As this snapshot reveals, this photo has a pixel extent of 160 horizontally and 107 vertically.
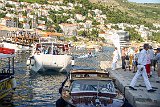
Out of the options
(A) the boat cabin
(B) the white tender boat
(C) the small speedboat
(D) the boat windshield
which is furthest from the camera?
(A) the boat cabin

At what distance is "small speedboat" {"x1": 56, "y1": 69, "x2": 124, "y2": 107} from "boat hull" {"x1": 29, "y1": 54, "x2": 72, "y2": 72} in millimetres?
20528

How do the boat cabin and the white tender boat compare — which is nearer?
the white tender boat

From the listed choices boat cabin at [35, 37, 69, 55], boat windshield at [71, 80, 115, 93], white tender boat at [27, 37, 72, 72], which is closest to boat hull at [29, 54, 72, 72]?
white tender boat at [27, 37, 72, 72]

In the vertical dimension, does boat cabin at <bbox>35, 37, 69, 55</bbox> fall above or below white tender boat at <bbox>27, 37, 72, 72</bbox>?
above

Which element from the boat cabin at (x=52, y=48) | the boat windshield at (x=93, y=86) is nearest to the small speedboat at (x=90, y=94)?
the boat windshield at (x=93, y=86)

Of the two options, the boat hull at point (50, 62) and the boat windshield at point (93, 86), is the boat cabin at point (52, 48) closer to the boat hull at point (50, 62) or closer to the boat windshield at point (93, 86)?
the boat hull at point (50, 62)

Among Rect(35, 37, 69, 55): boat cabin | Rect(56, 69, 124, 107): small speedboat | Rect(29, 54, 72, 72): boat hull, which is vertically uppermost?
Rect(56, 69, 124, 107): small speedboat

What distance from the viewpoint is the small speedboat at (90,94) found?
42.6 ft

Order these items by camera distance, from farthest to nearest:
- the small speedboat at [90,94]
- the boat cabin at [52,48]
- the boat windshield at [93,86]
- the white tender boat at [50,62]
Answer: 1. the boat cabin at [52,48]
2. the white tender boat at [50,62]
3. the boat windshield at [93,86]
4. the small speedboat at [90,94]

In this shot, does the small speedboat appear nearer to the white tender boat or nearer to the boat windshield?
the boat windshield

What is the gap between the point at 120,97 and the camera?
45.6 feet

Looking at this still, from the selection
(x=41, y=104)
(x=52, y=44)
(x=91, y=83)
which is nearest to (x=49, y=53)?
(x=52, y=44)

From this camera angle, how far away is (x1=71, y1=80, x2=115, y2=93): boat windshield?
47.6ft

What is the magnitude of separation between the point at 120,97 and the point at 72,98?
72.7 inches
